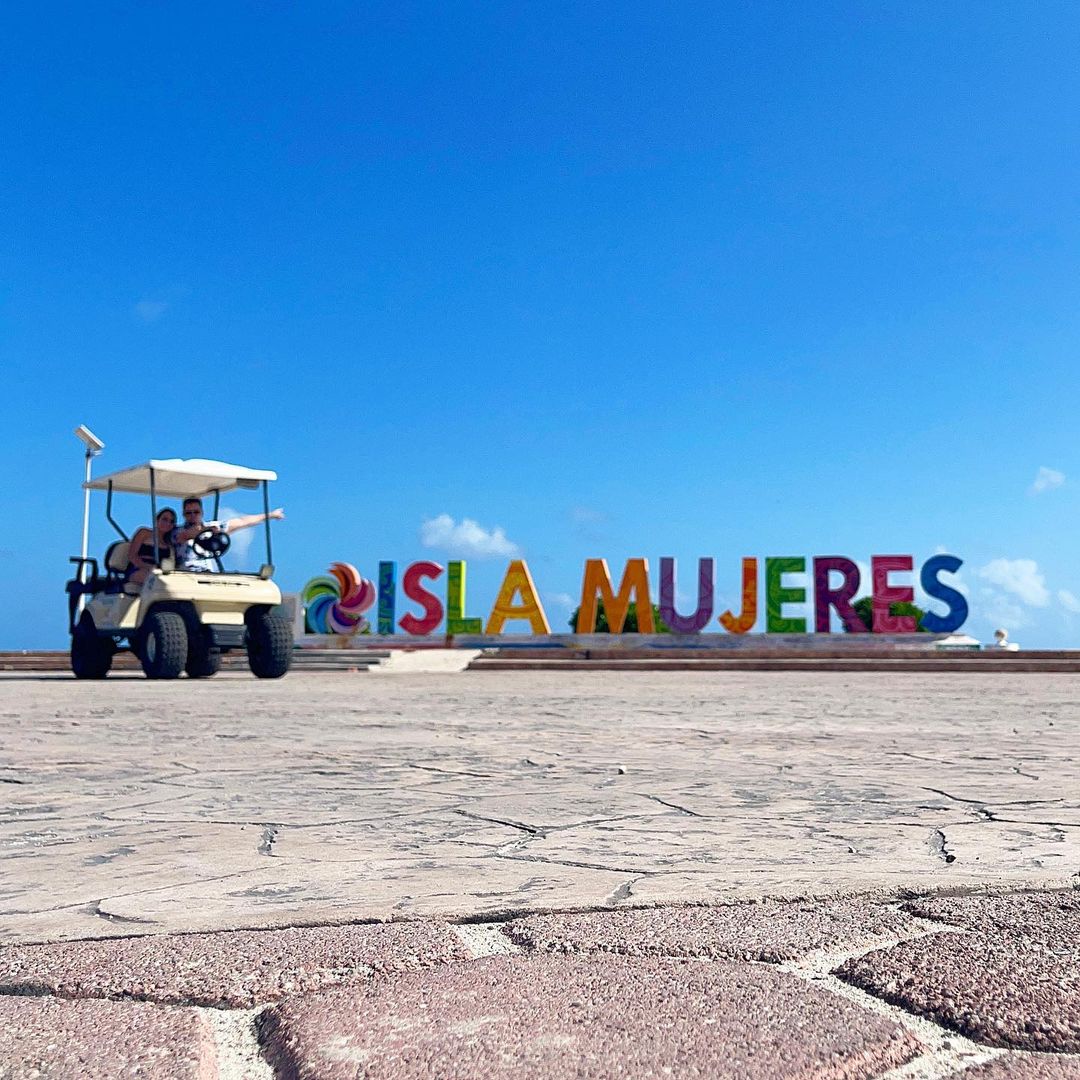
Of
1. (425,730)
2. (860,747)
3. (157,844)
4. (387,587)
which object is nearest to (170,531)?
(425,730)

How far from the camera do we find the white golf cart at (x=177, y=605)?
10.4m

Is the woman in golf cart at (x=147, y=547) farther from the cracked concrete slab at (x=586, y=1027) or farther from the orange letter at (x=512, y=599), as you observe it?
the orange letter at (x=512, y=599)

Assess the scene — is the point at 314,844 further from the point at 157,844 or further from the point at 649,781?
the point at 649,781

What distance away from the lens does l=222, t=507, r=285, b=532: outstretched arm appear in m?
11.8

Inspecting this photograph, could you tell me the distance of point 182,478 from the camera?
1144 cm

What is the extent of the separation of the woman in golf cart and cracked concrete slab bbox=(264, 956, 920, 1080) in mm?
10275

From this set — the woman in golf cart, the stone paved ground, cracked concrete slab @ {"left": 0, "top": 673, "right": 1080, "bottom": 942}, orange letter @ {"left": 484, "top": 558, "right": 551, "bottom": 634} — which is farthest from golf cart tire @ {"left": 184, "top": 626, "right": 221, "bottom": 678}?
orange letter @ {"left": 484, "top": 558, "right": 551, "bottom": 634}

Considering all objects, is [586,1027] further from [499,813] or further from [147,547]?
[147,547]

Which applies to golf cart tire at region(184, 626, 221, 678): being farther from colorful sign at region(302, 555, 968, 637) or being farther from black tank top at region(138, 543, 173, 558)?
colorful sign at region(302, 555, 968, 637)

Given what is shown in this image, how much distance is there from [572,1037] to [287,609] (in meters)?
10.6

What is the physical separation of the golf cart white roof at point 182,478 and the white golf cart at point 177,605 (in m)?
0.01

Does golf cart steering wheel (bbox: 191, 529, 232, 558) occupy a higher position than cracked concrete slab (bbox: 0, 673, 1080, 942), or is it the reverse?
Answer: golf cart steering wheel (bbox: 191, 529, 232, 558)

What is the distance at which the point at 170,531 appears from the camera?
437 inches

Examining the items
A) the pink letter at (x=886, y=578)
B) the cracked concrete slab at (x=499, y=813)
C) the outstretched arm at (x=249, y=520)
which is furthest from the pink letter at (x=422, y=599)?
the cracked concrete slab at (x=499, y=813)
